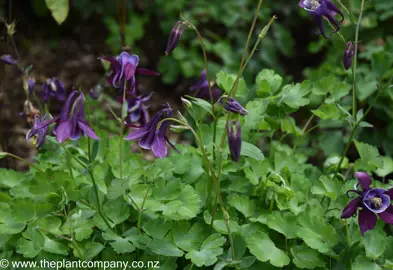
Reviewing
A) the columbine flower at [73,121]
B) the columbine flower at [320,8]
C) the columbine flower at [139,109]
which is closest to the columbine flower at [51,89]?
the columbine flower at [139,109]

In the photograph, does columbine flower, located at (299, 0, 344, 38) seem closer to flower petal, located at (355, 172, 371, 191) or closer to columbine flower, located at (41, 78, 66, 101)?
flower petal, located at (355, 172, 371, 191)

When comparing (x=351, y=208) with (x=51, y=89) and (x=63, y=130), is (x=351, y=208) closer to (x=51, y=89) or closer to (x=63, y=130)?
(x=63, y=130)

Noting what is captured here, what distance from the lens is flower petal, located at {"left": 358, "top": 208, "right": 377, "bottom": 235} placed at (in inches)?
64.2

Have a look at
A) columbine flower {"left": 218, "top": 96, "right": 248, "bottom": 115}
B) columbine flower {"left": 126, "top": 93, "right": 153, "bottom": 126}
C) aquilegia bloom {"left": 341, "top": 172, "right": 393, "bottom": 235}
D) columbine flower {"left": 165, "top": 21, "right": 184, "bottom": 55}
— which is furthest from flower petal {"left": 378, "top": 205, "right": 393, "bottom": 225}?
columbine flower {"left": 126, "top": 93, "right": 153, "bottom": 126}

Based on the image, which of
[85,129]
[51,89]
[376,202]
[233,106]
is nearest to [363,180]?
[376,202]

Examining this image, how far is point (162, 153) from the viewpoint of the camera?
5.46ft

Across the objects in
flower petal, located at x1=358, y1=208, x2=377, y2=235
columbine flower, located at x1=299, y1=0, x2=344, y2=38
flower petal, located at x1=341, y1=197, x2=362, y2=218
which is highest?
columbine flower, located at x1=299, y1=0, x2=344, y2=38

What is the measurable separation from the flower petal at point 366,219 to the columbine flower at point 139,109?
86cm

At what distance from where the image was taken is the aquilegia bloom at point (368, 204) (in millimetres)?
1622

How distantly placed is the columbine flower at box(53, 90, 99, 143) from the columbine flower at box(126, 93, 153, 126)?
48 cm

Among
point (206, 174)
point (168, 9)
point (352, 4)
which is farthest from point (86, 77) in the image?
point (206, 174)

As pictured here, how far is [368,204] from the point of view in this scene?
1.64m

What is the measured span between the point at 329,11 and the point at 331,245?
0.73 m

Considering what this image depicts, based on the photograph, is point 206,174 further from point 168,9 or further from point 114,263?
point 168,9
